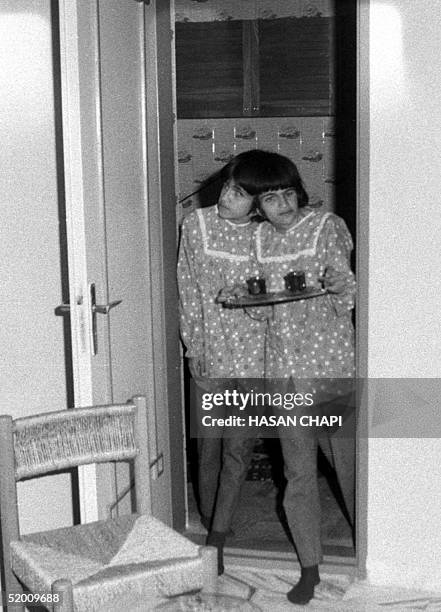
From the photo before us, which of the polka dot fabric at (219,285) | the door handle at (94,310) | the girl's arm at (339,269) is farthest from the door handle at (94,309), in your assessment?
the girl's arm at (339,269)

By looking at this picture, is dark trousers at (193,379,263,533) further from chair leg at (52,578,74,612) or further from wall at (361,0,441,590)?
chair leg at (52,578,74,612)

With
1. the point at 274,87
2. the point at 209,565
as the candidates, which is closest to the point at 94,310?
the point at 209,565

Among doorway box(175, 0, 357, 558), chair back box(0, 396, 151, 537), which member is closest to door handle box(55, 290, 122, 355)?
chair back box(0, 396, 151, 537)

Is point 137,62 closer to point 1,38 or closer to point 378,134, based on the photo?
point 1,38

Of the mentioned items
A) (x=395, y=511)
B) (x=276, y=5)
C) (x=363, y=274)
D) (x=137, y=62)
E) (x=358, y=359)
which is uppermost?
(x=276, y=5)

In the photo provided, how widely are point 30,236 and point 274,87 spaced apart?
236 cm

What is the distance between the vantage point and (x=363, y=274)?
2994 mm

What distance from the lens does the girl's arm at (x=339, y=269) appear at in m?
3.04

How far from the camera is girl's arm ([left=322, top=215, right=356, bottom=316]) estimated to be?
9.96 ft

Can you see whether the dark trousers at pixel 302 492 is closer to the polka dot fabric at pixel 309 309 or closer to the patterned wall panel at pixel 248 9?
the polka dot fabric at pixel 309 309

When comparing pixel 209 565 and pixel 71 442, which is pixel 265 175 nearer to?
pixel 71 442

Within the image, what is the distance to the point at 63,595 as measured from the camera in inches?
74.6

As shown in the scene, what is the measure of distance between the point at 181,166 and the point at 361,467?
264 cm

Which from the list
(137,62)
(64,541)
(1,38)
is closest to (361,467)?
(64,541)
